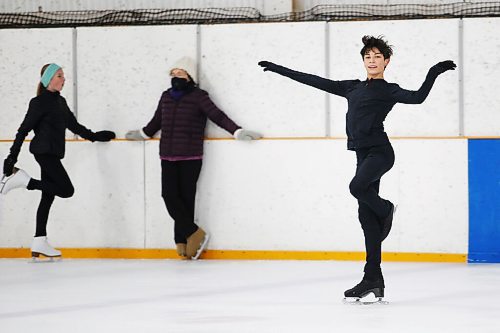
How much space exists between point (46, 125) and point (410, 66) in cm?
317

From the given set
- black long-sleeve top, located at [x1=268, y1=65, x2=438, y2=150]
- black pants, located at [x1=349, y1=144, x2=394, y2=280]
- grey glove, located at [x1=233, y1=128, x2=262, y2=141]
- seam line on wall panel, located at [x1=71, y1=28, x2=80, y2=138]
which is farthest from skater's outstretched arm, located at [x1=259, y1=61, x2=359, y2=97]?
seam line on wall panel, located at [x1=71, y1=28, x2=80, y2=138]

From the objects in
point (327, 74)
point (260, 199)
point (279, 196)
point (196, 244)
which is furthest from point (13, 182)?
point (327, 74)

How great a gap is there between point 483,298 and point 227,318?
177 cm

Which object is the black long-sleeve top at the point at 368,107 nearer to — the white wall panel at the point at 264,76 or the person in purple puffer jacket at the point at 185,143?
the person in purple puffer jacket at the point at 185,143

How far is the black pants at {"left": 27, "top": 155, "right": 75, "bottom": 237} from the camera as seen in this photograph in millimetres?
9273

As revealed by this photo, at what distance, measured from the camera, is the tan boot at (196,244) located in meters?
9.38

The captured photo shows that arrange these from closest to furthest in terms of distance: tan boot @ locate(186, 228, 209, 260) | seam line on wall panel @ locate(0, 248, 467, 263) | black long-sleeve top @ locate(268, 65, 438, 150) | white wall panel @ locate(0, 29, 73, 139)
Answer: black long-sleeve top @ locate(268, 65, 438, 150) → seam line on wall panel @ locate(0, 248, 467, 263) → tan boot @ locate(186, 228, 209, 260) → white wall panel @ locate(0, 29, 73, 139)

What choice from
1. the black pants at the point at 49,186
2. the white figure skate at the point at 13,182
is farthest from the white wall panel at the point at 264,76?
the white figure skate at the point at 13,182

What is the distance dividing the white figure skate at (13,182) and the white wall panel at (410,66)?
269 centimetres

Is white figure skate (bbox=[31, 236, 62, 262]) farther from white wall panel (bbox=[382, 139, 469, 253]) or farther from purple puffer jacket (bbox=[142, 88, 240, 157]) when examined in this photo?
white wall panel (bbox=[382, 139, 469, 253])

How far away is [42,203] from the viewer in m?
9.31

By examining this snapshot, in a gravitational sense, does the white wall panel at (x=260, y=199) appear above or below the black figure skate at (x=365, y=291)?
above

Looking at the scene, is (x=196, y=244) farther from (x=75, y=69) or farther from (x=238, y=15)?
(x=238, y=15)

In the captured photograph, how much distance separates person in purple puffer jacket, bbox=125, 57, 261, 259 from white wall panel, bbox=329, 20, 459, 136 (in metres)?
1.02
